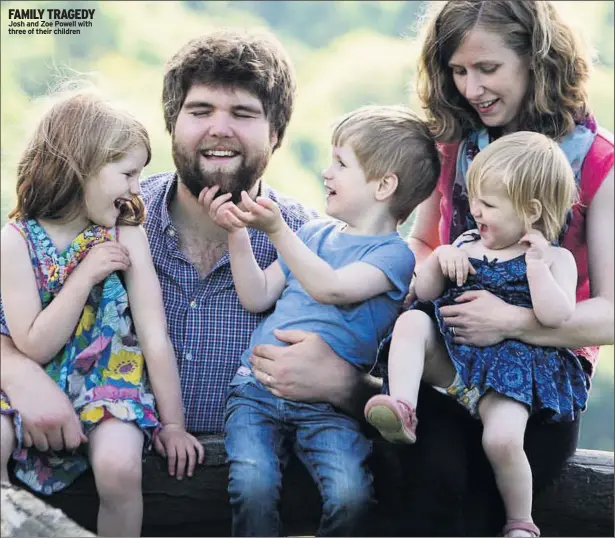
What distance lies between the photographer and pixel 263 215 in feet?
9.18

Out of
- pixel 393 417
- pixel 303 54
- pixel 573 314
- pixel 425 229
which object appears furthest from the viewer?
pixel 303 54

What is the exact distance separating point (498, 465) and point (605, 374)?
8605mm

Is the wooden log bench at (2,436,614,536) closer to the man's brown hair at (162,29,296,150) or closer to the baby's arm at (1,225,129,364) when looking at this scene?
the baby's arm at (1,225,129,364)

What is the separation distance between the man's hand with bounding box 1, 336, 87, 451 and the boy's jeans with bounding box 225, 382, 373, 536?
0.40 meters

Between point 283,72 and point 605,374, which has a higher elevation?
point 283,72

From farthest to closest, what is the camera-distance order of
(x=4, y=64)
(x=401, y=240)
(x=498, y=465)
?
(x=4, y=64)
(x=401, y=240)
(x=498, y=465)

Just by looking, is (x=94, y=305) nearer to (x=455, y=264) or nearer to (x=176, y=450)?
(x=176, y=450)

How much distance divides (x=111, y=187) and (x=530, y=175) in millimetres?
1070

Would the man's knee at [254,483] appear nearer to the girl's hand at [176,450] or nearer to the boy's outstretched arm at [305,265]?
the girl's hand at [176,450]

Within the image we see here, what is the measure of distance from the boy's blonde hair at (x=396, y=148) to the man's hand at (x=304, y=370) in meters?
0.44

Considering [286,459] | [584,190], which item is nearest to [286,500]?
[286,459]

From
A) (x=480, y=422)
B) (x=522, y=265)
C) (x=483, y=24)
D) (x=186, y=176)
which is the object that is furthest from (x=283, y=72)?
(x=480, y=422)

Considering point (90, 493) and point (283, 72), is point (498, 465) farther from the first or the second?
point (283, 72)

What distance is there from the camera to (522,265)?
2.87 meters
